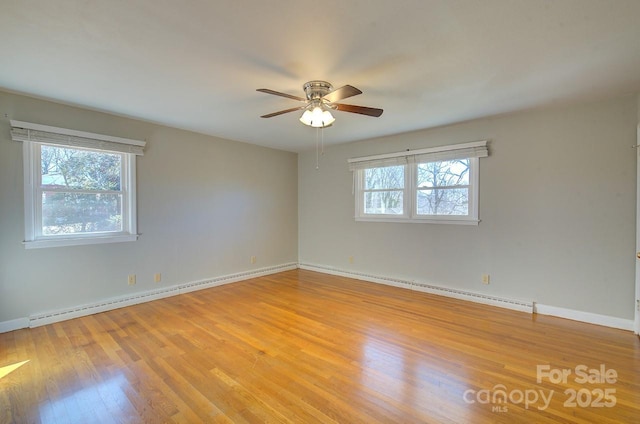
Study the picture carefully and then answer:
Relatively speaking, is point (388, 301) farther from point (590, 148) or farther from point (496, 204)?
point (590, 148)

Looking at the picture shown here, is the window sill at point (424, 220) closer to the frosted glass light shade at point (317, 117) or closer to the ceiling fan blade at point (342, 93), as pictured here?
the frosted glass light shade at point (317, 117)

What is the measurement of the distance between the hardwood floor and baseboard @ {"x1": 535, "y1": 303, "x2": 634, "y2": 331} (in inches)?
4.3

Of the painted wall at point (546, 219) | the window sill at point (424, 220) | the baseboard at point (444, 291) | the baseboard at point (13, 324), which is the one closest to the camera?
the baseboard at point (13, 324)

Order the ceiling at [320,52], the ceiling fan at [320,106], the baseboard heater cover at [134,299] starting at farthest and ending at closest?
the baseboard heater cover at [134,299]
the ceiling fan at [320,106]
the ceiling at [320,52]

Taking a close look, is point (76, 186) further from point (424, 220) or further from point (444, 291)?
point (444, 291)

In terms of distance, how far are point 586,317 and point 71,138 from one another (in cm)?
599

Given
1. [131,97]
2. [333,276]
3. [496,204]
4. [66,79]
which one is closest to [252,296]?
[333,276]

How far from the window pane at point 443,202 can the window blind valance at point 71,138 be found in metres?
3.96

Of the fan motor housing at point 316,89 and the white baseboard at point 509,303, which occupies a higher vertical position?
the fan motor housing at point 316,89

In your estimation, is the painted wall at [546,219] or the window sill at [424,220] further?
the window sill at [424,220]

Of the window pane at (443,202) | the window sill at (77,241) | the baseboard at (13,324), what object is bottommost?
the baseboard at (13,324)

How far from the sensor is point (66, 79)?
2562 mm

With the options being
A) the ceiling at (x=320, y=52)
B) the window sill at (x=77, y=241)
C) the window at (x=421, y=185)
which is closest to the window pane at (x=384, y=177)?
the window at (x=421, y=185)

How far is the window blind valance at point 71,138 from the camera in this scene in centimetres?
291
